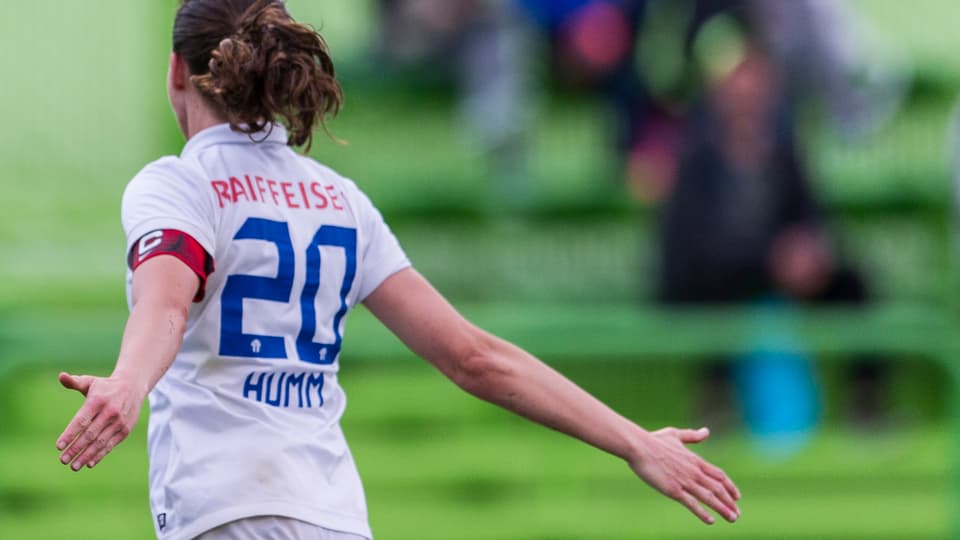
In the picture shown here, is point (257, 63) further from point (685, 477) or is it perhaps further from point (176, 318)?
point (685, 477)

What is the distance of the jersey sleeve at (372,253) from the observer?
3588mm

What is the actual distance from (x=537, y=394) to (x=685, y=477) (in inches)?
13.7

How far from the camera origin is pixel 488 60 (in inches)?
356

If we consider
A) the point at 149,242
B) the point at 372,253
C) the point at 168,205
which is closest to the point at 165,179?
the point at 168,205

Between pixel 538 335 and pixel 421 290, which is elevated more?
pixel 538 335

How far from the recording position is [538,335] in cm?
704

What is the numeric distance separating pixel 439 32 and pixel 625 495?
10.1 ft

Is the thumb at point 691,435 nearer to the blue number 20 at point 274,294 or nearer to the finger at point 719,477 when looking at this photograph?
the finger at point 719,477

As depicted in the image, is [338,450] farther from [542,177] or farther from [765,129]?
[542,177]

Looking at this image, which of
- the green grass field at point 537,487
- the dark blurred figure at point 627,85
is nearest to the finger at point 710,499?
the green grass field at point 537,487

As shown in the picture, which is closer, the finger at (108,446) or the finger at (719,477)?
the finger at (108,446)

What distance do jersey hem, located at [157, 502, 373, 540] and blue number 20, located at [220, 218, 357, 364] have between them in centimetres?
29

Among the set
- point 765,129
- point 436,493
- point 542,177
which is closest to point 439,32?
point 542,177

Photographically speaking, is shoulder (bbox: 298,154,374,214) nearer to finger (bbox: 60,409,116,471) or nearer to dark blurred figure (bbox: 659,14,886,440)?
finger (bbox: 60,409,116,471)
